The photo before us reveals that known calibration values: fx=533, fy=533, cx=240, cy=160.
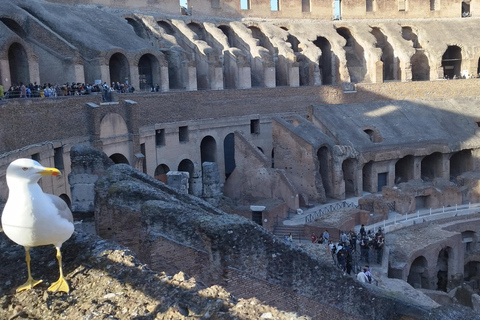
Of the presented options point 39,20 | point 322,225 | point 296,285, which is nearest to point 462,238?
point 322,225

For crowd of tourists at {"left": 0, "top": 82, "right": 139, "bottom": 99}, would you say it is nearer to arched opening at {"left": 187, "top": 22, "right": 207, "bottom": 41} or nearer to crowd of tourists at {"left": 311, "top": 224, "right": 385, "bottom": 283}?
arched opening at {"left": 187, "top": 22, "right": 207, "bottom": 41}

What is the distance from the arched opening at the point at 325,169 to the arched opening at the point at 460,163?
7.35 m

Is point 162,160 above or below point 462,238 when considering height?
above

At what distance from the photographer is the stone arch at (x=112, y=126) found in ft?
64.0

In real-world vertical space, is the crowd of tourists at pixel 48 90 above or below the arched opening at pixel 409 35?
below

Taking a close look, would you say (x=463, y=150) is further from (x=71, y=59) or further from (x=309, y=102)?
(x=71, y=59)

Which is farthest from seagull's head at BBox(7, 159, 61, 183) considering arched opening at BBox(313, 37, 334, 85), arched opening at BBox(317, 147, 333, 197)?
arched opening at BBox(313, 37, 334, 85)

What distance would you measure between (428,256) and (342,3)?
22663 millimetres

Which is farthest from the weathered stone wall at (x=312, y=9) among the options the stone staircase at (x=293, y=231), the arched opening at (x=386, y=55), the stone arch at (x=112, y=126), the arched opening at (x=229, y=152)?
the stone staircase at (x=293, y=231)

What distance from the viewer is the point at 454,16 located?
3762 cm

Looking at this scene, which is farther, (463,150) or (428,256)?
(463,150)

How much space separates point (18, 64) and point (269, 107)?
12245 mm

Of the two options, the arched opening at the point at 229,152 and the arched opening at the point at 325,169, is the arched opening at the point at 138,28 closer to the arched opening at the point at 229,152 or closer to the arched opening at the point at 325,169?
the arched opening at the point at 229,152

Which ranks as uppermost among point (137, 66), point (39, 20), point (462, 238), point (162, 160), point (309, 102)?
point (39, 20)
